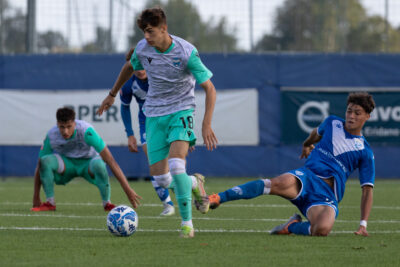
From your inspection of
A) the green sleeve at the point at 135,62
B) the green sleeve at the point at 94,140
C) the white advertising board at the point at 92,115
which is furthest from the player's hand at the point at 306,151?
the white advertising board at the point at 92,115

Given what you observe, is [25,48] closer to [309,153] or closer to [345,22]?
[345,22]

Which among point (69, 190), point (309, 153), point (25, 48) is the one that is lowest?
point (69, 190)

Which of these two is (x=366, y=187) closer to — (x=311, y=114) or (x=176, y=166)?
(x=176, y=166)

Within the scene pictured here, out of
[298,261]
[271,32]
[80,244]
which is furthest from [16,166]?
[298,261]

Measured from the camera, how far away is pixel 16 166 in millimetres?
17359

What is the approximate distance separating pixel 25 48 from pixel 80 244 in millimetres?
13791

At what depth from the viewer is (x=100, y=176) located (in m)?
10.3

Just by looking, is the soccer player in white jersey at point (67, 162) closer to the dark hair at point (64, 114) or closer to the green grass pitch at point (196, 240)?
the dark hair at point (64, 114)

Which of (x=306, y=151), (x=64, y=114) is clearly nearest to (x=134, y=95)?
(x=64, y=114)

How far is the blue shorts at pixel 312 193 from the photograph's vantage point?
23.6 feet

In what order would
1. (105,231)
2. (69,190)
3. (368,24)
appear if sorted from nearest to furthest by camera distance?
(105,231), (69,190), (368,24)

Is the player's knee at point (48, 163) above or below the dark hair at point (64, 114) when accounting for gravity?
below

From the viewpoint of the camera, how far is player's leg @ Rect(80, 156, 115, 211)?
10.2m

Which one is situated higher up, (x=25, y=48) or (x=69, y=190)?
(x=25, y=48)
